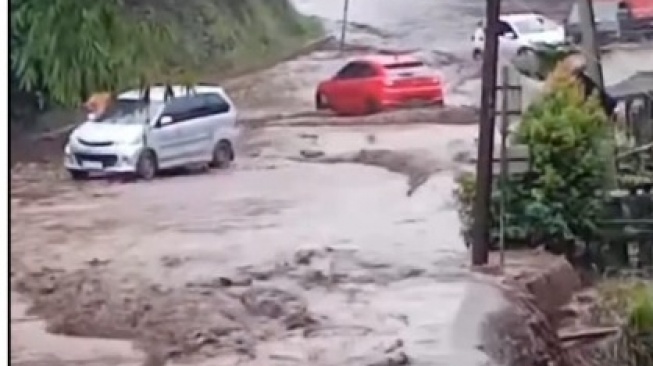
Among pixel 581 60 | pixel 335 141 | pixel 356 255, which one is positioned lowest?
pixel 356 255

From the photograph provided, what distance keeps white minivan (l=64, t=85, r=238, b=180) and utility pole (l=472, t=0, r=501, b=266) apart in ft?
Answer: 1.15

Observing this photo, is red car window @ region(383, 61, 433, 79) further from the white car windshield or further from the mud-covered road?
the white car windshield

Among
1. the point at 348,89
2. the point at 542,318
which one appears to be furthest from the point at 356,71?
the point at 542,318

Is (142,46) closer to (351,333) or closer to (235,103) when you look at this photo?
(235,103)

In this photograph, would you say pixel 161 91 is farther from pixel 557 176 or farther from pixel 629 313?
pixel 629 313

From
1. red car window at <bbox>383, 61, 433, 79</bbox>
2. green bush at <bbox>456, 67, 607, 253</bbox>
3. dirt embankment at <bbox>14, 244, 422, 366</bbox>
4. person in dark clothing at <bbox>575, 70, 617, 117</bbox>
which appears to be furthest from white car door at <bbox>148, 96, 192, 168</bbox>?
person in dark clothing at <bbox>575, 70, 617, 117</bbox>

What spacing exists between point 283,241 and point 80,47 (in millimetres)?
382

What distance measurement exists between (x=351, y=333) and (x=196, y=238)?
252mm

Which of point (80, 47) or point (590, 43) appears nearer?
point (80, 47)

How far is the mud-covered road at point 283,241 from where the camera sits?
163 centimetres

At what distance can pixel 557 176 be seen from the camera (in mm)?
1729

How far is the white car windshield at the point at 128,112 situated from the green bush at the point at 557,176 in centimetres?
45

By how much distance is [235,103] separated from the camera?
168 cm

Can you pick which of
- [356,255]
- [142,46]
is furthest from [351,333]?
[142,46]
